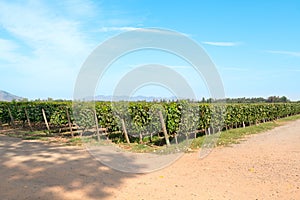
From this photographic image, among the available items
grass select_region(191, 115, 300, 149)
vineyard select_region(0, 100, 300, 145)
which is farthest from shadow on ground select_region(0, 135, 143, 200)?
grass select_region(191, 115, 300, 149)

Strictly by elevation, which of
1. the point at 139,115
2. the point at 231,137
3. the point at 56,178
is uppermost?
the point at 139,115

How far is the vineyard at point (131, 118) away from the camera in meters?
12.4

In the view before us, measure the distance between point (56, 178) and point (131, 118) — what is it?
725 cm

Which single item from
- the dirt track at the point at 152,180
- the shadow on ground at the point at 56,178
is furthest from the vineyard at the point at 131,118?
the shadow on ground at the point at 56,178

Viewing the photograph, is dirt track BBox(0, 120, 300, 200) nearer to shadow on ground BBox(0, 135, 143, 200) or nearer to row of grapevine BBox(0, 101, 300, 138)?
shadow on ground BBox(0, 135, 143, 200)

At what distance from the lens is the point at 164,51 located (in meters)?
8.08

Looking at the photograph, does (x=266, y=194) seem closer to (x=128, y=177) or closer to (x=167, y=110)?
(x=128, y=177)

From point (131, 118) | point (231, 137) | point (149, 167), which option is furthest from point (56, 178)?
point (231, 137)

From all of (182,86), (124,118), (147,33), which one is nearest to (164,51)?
(147,33)

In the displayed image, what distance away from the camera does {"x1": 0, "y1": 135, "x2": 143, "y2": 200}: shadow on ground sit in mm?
4832

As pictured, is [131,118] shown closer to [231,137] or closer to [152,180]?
[231,137]

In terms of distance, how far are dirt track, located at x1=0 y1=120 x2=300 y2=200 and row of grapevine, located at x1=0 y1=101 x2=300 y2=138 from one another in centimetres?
454

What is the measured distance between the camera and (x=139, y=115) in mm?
12617

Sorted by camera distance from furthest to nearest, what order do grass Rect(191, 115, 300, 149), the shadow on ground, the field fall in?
grass Rect(191, 115, 300, 149) → the field → the shadow on ground
